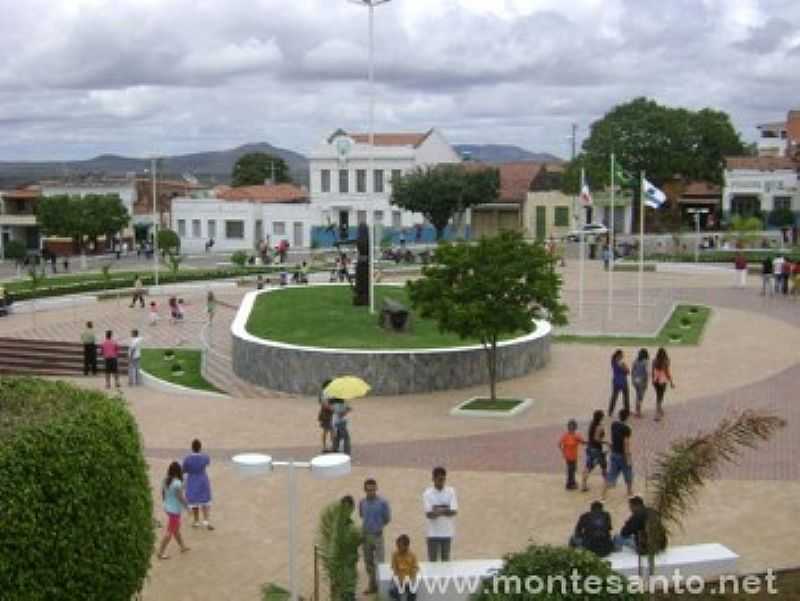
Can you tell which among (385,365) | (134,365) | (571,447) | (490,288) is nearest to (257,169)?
(134,365)

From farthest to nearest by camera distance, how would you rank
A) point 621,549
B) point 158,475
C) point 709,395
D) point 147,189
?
point 147,189
point 709,395
point 158,475
point 621,549

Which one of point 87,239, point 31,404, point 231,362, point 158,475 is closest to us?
point 31,404

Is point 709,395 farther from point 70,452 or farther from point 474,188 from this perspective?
point 474,188

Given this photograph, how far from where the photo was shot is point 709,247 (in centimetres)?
6016

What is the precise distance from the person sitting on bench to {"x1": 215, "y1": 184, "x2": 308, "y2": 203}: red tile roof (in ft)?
219

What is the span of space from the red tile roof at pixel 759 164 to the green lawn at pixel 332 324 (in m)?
45.0

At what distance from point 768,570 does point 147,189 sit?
77.5 metres

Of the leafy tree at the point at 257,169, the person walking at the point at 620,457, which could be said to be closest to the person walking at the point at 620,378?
the person walking at the point at 620,457

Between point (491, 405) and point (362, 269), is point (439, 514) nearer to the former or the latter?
point (491, 405)

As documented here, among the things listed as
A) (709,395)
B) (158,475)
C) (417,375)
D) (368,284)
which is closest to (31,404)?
(158,475)

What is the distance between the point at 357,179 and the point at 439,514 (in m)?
62.0

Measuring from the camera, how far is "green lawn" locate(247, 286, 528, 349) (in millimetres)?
24375

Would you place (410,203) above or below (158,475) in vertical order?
above

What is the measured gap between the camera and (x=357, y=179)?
7331cm
